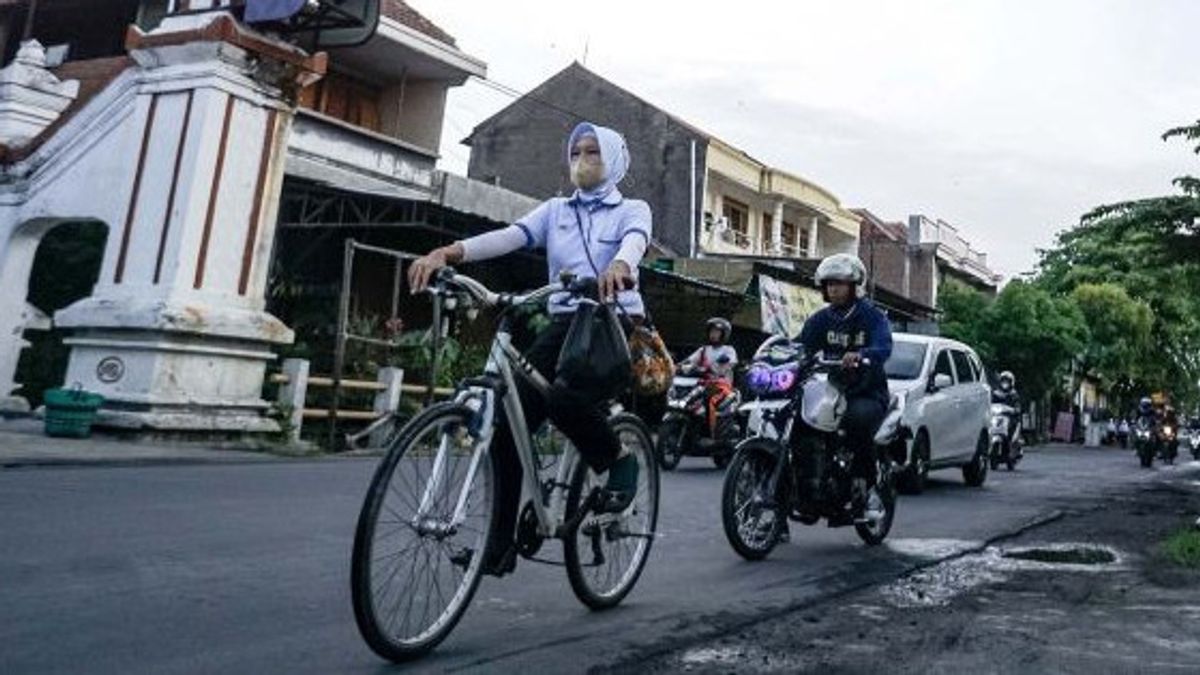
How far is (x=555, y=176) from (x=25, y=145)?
64.3 feet

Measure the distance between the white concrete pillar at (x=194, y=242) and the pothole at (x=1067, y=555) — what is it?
8.22 metres

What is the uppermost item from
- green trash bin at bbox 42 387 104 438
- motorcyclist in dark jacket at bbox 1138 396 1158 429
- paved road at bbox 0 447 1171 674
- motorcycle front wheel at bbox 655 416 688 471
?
motorcyclist in dark jacket at bbox 1138 396 1158 429

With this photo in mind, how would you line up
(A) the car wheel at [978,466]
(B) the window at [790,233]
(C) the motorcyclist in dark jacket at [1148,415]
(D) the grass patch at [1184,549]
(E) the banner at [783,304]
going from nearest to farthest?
1. (D) the grass patch at [1184,549]
2. (A) the car wheel at [978,466]
3. (E) the banner at [783,304]
4. (C) the motorcyclist in dark jacket at [1148,415]
5. (B) the window at [790,233]

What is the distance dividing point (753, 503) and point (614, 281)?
269 cm

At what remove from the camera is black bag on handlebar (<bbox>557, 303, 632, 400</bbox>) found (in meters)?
3.78

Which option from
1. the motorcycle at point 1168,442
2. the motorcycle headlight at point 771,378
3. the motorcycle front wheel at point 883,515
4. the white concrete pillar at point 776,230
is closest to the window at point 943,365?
the motorcycle front wheel at point 883,515

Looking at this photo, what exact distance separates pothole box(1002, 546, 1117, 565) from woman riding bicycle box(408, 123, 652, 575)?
3242 millimetres

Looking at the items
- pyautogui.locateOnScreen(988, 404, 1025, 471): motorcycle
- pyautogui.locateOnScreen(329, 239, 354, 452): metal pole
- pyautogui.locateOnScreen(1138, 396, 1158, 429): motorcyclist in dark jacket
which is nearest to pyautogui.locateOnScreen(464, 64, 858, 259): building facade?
pyautogui.locateOnScreen(1138, 396, 1158, 429): motorcyclist in dark jacket

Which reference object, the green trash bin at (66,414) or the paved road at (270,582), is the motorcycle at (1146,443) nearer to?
the paved road at (270,582)

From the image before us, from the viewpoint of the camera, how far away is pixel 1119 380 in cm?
4822

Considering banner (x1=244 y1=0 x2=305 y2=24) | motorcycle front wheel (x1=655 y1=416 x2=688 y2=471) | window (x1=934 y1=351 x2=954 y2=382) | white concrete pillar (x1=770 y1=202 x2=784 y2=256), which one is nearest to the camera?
window (x1=934 y1=351 x2=954 y2=382)

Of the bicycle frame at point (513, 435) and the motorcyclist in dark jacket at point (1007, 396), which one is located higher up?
the motorcyclist in dark jacket at point (1007, 396)

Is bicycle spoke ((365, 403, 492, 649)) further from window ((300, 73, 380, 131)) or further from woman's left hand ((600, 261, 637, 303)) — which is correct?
window ((300, 73, 380, 131))

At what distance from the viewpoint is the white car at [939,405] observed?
10719 mm
